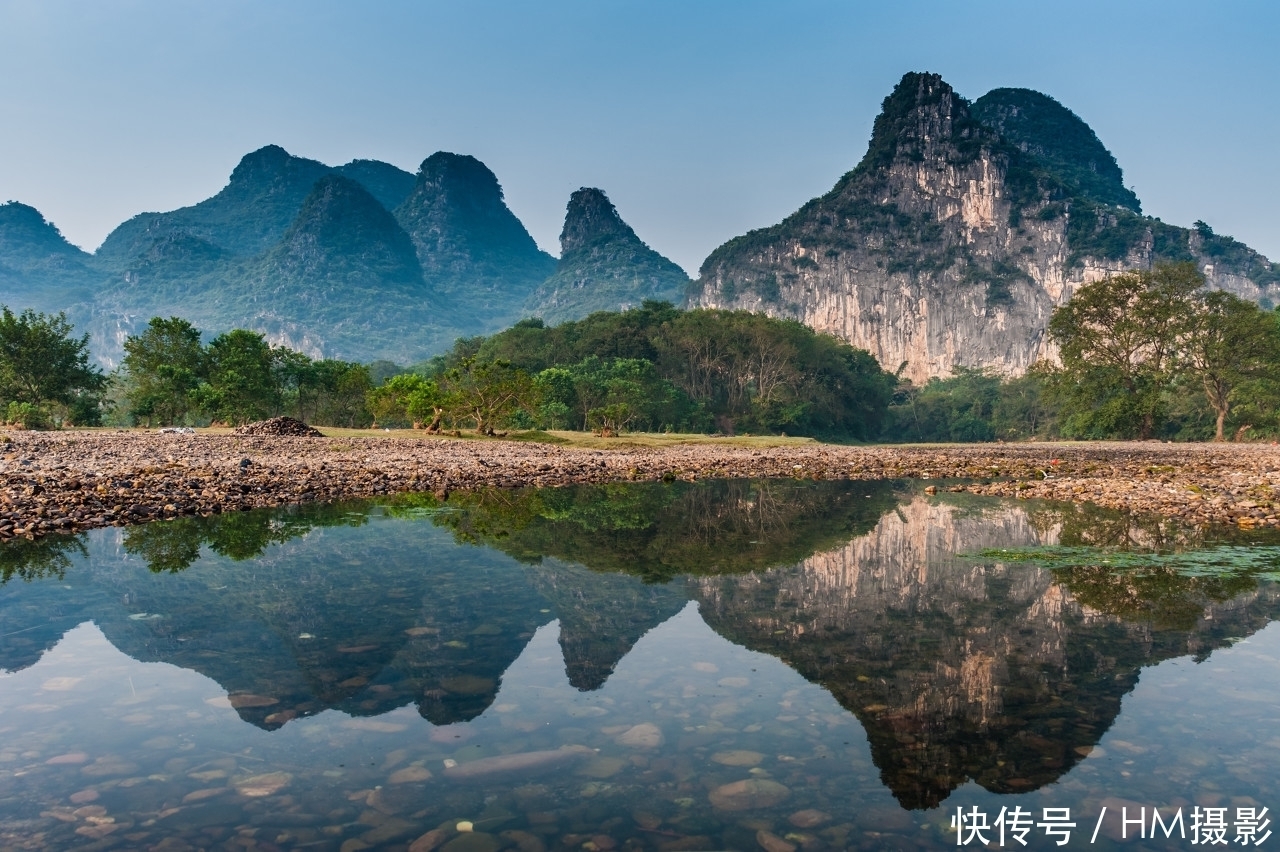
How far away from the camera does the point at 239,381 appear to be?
5550 cm

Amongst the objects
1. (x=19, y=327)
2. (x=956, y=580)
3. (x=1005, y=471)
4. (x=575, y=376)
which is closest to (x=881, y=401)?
(x=575, y=376)

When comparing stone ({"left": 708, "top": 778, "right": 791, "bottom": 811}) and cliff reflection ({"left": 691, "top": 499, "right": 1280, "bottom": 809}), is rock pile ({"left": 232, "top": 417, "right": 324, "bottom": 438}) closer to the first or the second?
cliff reflection ({"left": 691, "top": 499, "right": 1280, "bottom": 809})

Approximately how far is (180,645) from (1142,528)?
15.1 metres

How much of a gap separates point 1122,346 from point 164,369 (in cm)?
6739

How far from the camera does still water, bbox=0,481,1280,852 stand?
439 cm

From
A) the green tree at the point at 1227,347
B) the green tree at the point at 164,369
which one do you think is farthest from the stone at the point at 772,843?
the green tree at the point at 1227,347

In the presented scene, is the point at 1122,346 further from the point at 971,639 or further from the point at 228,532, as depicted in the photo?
the point at 228,532

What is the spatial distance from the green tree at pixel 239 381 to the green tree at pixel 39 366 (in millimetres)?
7683

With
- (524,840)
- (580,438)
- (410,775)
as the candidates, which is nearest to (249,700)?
(410,775)

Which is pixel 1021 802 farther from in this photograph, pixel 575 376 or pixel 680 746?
pixel 575 376

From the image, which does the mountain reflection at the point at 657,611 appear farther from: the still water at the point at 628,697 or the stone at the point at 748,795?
the stone at the point at 748,795

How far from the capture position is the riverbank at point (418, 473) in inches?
610

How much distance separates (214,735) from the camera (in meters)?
5.48

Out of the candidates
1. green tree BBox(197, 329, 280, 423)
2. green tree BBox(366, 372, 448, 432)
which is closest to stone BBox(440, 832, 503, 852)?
green tree BBox(366, 372, 448, 432)
